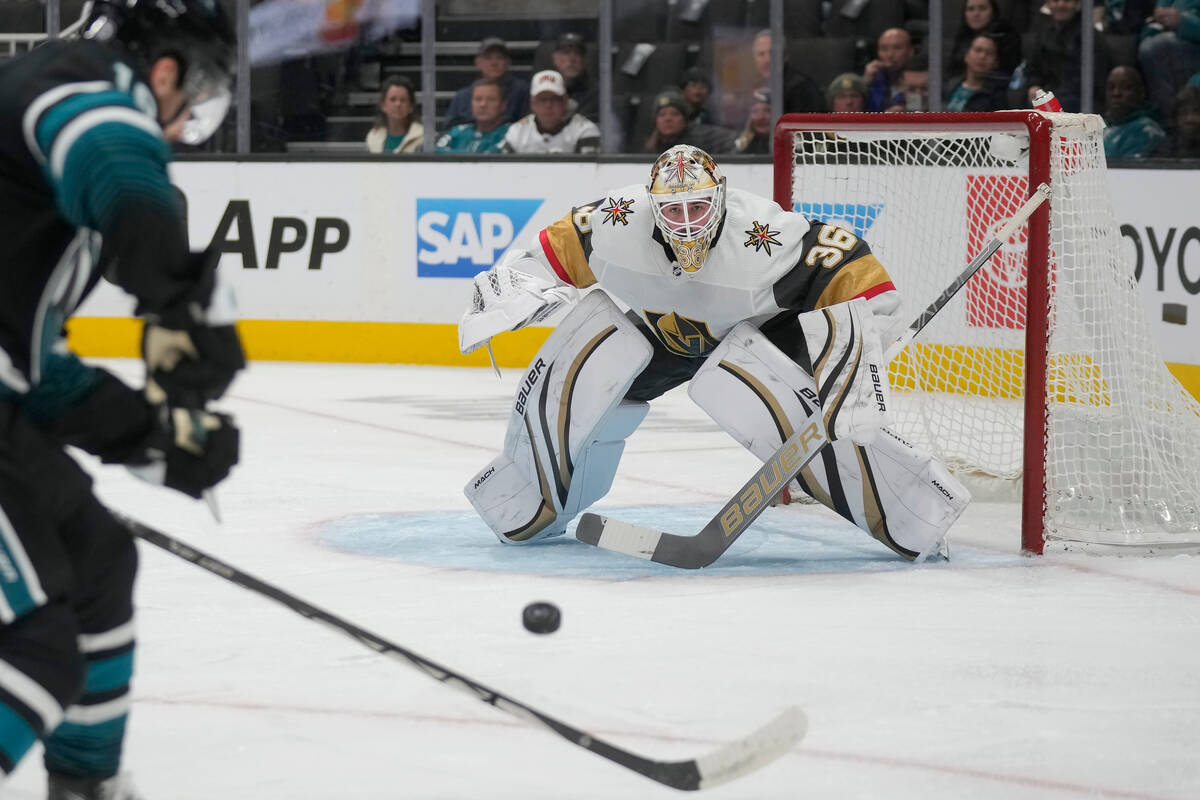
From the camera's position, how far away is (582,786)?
2178 millimetres

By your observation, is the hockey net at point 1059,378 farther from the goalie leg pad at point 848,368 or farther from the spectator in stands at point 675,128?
the spectator in stands at point 675,128

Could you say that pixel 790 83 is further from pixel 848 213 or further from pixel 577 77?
pixel 848 213

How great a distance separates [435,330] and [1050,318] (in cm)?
384

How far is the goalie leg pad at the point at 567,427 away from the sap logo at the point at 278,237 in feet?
12.4

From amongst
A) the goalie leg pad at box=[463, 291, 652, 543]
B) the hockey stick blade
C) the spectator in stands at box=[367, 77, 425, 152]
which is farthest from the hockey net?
the spectator in stands at box=[367, 77, 425, 152]

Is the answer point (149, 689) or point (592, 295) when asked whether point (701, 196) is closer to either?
point (592, 295)

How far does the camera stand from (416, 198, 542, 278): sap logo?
7246 mm

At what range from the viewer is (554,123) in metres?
7.31

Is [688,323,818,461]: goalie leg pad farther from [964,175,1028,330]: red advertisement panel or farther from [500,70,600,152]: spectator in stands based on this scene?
[500,70,600,152]: spectator in stands

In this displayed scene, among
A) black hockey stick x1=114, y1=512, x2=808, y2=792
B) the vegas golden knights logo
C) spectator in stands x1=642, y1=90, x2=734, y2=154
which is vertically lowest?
black hockey stick x1=114, y1=512, x2=808, y2=792

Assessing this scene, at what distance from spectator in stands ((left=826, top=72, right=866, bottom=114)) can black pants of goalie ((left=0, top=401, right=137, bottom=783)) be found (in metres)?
5.34

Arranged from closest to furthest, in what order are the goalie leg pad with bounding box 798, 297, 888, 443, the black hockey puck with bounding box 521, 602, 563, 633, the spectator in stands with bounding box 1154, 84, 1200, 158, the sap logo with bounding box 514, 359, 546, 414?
1. the black hockey puck with bounding box 521, 602, 563, 633
2. the goalie leg pad with bounding box 798, 297, 888, 443
3. the sap logo with bounding box 514, 359, 546, 414
4. the spectator in stands with bounding box 1154, 84, 1200, 158

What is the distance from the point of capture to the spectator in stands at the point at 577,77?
24.0ft

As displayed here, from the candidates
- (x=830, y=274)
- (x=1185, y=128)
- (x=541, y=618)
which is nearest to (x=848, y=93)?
(x=1185, y=128)
